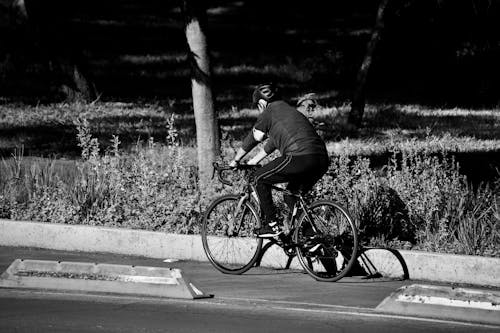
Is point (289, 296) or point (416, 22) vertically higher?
point (416, 22)

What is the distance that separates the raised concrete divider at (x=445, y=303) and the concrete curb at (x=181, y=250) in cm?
71

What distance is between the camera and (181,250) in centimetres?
1019

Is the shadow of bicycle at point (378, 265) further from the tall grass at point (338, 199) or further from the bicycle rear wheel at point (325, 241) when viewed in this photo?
the tall grass at point (338, 199)

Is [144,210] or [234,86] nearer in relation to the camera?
[144,210]

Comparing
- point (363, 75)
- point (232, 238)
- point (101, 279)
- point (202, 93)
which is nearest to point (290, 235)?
point (232, 238)

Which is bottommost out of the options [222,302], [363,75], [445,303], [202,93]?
[445,303]

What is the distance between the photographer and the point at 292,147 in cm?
914

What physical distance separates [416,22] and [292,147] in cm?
1385

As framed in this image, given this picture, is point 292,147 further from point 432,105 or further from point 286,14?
point 286,14

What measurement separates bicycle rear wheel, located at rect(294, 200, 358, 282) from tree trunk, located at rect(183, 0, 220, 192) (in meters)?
2.62

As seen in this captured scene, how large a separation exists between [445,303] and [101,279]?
9.78 ft

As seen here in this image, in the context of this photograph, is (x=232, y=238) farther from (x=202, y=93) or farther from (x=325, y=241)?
(x=202, y=93)

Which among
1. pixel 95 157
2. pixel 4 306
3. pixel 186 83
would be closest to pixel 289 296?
pixel 4 306

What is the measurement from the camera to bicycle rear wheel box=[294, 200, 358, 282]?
915 cm
